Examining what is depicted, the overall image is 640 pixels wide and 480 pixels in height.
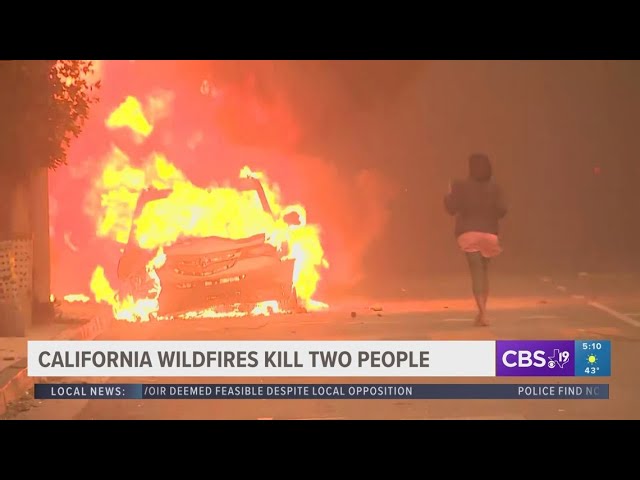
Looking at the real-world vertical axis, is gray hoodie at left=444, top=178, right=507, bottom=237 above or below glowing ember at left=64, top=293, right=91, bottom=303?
above

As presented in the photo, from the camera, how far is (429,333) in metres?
12.4

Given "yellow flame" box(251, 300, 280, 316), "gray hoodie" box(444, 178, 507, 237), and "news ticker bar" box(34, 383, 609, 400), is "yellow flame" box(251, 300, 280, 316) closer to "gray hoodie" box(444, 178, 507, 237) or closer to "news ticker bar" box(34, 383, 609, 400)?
"gray hoodie" box(444, 178, 507, 237)

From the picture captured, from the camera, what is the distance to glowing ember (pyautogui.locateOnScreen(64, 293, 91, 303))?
14.9 metres

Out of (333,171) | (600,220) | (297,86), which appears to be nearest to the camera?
Answer: (297,86)

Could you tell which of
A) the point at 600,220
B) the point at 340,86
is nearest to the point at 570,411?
the point at 340,86

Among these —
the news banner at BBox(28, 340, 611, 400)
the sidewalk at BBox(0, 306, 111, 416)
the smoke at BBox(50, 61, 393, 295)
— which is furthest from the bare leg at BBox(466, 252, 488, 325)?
the sidewalk at BBox(0, 306, 111, 416)

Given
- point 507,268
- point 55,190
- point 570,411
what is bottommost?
point 570,411

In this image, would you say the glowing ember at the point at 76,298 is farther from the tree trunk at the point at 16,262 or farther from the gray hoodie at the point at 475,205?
the gray hoodie at the point at 475,205

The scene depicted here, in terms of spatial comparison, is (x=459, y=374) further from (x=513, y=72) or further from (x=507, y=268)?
(x=507, y=268)

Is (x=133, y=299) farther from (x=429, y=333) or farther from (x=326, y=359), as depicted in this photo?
(x=326, y=359)

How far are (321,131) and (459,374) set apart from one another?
19.2ft

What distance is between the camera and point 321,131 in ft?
49.8

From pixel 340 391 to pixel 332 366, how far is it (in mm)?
227

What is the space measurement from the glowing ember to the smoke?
16cm
